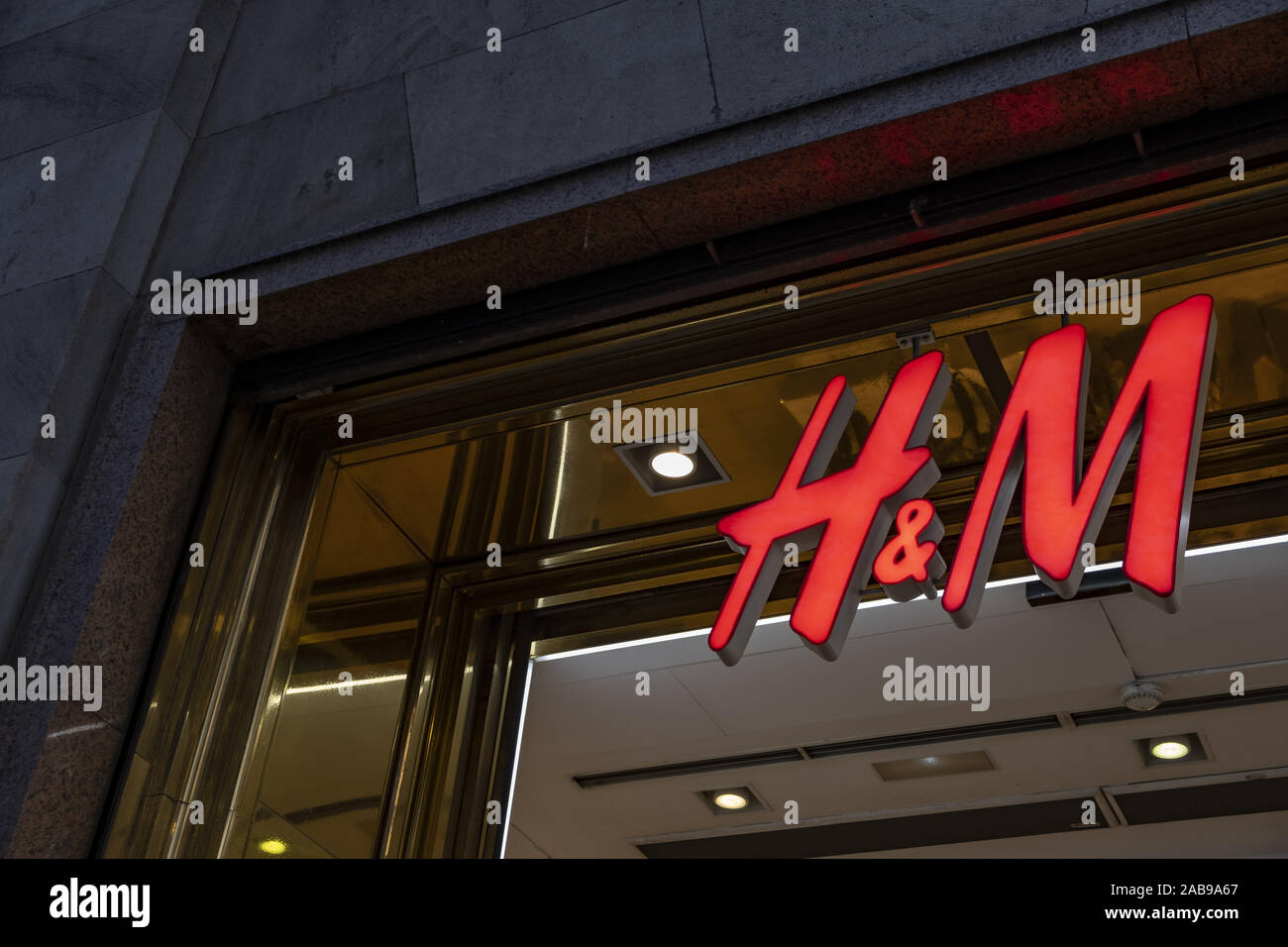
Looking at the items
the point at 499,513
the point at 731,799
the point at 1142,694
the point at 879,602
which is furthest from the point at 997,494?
the point at 731,799

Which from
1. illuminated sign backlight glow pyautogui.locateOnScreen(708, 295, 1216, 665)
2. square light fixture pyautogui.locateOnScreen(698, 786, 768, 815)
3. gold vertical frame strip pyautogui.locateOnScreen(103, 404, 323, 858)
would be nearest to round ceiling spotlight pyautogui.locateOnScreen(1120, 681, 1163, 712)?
square light fixture pyautogui.locateOnScreen(698, 786, 768, 815)

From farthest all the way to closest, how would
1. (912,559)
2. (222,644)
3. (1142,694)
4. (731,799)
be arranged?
(731,799)
(1142,694)
(222,644)
(912,559)

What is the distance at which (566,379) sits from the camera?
3.71 metres

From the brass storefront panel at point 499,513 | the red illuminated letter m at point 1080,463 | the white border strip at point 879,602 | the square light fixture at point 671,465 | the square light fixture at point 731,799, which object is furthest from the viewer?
the square light fixture at point 731,799

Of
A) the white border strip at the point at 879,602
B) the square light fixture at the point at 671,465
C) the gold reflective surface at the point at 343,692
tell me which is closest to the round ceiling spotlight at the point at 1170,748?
the white border strip at the point at 879,602

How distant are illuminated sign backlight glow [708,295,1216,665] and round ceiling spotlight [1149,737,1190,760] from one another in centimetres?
267

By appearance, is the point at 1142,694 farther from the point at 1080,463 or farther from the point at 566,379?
the point at 566,379

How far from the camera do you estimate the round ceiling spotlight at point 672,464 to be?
411 centimetres

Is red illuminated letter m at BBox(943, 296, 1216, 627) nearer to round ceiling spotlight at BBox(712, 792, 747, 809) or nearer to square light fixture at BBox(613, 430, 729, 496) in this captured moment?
square light fixture at BBox(613, 430, 729, 496)

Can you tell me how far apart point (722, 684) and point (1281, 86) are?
2888mm

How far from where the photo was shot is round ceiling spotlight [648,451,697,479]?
13.5 ft

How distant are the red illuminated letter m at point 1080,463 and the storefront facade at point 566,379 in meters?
0.32

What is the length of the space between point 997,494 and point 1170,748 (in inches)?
114

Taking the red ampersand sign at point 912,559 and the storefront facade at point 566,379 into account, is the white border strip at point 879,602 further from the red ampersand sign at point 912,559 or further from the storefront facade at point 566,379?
the red ampersand sign at point 912,559
